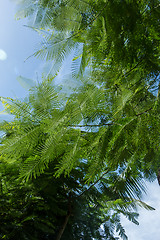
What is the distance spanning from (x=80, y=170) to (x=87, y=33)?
2614 mm

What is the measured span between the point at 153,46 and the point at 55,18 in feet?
2.21

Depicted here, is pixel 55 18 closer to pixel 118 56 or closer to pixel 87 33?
pixel 87 33

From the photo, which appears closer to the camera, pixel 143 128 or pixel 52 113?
pixel 52 113

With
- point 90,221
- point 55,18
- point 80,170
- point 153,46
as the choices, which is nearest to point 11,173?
point 80,170

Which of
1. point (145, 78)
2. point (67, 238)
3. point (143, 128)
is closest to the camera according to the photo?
point (143, 128)

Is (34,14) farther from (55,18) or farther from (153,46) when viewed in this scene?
(153,46)

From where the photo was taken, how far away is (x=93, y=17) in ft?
3.92

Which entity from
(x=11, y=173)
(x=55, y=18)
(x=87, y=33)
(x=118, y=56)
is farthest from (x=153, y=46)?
(x=11, y=173)

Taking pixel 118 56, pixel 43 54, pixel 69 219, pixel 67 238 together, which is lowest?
pixel 67 238

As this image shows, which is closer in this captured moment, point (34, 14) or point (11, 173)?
point (34, 14)

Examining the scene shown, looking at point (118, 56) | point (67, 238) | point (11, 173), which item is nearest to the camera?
point (118, 56)

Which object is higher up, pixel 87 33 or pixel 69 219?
pixel 87 33

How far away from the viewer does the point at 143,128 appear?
105 centimetres

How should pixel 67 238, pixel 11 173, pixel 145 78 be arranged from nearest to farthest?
pixel 145 78 < pixel 11 173 < pixel 67 238
